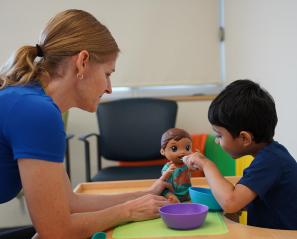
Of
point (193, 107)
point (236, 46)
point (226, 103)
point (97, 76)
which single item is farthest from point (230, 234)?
point (193, 107)

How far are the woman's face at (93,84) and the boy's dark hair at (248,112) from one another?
355 millimetres

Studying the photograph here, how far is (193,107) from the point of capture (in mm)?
3344

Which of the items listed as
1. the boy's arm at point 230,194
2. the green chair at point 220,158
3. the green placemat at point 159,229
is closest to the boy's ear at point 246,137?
the boy's arm at point 230,194

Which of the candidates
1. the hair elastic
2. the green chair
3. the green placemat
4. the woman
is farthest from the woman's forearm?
the green chair

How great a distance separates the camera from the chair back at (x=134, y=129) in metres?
2.91

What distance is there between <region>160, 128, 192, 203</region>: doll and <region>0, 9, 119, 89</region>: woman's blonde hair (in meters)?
0.36

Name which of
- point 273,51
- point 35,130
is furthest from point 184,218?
point 273,51

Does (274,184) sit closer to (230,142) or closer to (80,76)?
(230,142)

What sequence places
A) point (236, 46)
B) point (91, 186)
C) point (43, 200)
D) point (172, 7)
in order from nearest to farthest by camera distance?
point (43, 200) < point (91, 186) < point (236, 46) < point (172, 7)

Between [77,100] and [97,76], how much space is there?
0.11m

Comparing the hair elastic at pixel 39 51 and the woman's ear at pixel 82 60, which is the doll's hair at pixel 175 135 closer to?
the woman's ear at pixel 82 60

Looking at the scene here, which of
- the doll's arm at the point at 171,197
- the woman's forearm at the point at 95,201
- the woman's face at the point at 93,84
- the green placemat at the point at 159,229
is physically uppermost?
the woman's face at the point at 93,84

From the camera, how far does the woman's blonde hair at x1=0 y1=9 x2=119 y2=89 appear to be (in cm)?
108

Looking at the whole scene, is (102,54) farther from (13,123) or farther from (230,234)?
(230,234)
